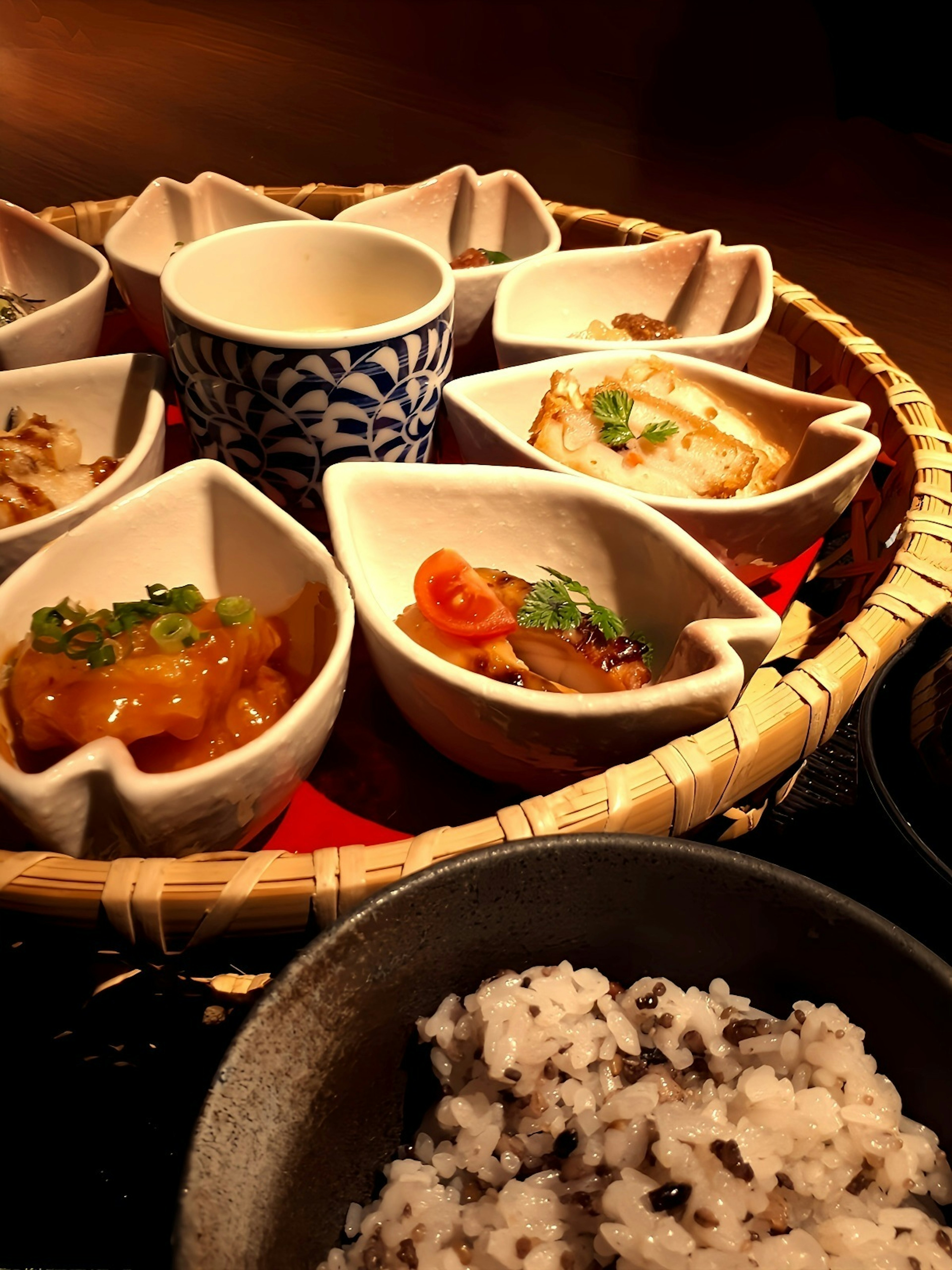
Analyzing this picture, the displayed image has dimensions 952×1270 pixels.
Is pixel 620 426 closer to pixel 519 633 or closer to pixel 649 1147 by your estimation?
pixel 519 633

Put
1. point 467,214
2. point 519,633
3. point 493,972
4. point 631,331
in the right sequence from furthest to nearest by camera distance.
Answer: point 467,214
point 631,331
point 519,633
point 493,972

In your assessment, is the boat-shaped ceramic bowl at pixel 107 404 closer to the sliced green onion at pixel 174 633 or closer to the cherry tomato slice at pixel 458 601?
the sliced green onion at pixel 174 633

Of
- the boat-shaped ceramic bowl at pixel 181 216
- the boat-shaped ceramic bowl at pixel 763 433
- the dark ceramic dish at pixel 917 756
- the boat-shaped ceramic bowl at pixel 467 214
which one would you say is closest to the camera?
the dark ceramic dish at pixel 917 756

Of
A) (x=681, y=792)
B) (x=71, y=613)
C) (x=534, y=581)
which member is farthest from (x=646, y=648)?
(x=71, y=613)

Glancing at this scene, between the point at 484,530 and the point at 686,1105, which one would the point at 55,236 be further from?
the point at 686,1105

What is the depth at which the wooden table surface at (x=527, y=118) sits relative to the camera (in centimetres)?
291

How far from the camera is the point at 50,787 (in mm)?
973

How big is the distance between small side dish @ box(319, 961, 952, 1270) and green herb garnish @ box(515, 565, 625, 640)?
1.79ft

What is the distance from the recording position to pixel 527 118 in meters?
3.70

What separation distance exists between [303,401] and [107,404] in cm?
52

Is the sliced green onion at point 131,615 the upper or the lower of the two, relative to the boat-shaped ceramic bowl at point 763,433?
lower

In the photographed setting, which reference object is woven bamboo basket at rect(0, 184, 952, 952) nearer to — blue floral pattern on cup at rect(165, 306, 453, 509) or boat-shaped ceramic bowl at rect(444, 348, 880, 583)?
boat-shaped ceramic bowl at rect(444, 348, 880, 583)

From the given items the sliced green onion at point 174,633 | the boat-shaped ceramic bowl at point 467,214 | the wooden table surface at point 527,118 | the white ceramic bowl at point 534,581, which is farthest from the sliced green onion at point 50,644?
the wooden table surface at point 527,118

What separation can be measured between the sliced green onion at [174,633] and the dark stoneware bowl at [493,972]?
0.52 metres
